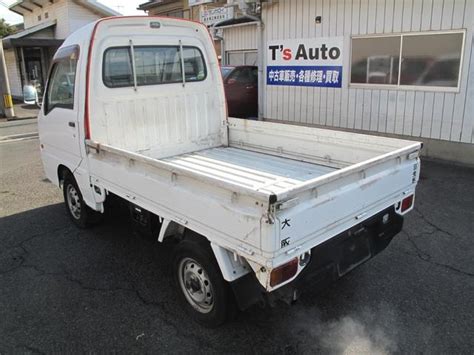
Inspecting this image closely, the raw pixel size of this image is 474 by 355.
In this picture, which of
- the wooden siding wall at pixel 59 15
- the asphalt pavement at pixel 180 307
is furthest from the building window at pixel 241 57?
the wooden siding wall at pixel 59 15

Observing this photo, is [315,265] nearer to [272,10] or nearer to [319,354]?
[319,354]

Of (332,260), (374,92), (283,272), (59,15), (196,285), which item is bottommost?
(196,285)

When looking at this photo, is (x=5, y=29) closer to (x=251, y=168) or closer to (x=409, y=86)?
(x=409, y=86)

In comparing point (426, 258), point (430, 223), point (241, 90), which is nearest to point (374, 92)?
point (430, 223)

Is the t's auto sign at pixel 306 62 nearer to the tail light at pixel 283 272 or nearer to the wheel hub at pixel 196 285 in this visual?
the wheel hub at pixel 196 285

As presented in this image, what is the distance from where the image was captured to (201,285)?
3.17m

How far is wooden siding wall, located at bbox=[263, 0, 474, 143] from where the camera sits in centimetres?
732

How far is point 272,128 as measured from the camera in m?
4.56

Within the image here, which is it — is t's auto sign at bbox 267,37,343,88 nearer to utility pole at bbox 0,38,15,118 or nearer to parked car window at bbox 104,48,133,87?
parked car window at bbox 104,48,133,87

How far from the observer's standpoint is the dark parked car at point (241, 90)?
492 inches

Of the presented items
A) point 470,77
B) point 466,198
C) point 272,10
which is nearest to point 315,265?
point 466,198

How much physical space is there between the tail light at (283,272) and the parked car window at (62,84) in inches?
118

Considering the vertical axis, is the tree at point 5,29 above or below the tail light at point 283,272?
above

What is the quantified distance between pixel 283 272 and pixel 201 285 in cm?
89
